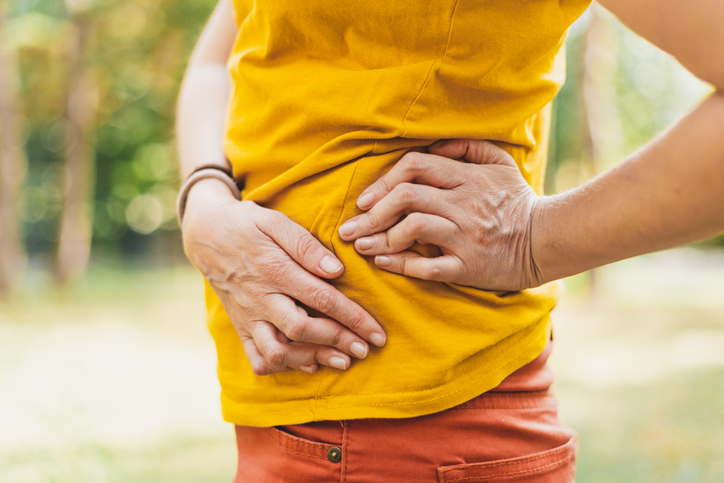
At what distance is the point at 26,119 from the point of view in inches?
725

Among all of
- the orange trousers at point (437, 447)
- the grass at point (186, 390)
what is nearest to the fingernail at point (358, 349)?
the orange trousers at point (437, 447)

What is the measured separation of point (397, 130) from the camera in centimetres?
99

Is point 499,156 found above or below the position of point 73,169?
below

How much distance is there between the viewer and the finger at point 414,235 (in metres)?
0.98

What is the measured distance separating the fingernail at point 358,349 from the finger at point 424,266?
15 centimetres

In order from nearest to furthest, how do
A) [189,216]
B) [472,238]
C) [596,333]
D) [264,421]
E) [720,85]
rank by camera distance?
[720,85] → [472,238] → [264,421] → [189,216] → [596,333]

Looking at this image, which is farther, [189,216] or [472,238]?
[189,216]

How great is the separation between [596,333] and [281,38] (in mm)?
8357

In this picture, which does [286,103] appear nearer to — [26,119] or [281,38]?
[281,38]

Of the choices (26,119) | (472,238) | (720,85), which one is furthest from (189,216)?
(26,119)

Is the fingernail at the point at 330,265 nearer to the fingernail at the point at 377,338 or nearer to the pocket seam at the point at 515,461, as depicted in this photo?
the fingernail at the point at 377,338

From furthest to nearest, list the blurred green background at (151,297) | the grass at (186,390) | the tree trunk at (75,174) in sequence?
the tree trunk at (75,174)
the blurred green background at (151,297)
the grass at (186,390)

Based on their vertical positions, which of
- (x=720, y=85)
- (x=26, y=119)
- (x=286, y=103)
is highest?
(x=26, y=119)

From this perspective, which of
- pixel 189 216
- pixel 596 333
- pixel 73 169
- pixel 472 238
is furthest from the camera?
pixel 73 169
